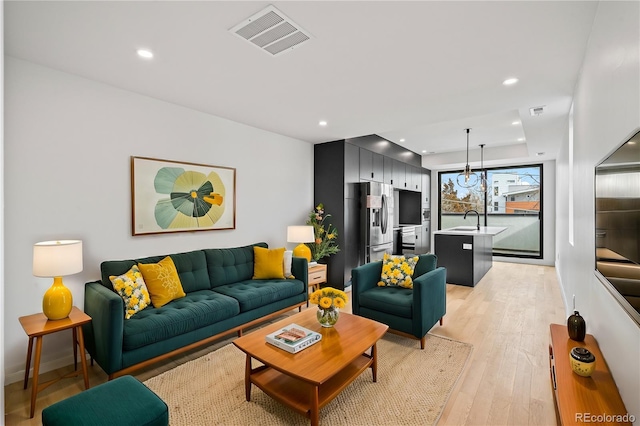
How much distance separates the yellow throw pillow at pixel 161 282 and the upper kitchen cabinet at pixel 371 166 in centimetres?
342

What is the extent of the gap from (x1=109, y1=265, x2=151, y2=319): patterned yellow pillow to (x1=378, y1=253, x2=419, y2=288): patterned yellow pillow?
242 centimetres

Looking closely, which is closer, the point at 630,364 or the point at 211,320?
the point at 630,364

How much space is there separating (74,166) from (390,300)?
127 inches

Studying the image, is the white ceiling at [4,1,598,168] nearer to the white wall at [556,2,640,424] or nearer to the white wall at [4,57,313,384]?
the white wall at [4,57,313,384]

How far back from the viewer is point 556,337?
2139mm

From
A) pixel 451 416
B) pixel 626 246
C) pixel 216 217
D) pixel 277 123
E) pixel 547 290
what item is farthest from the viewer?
pixel 547 290

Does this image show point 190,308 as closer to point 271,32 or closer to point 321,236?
point 271,32

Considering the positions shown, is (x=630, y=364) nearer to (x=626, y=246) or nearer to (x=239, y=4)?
(x=626, y=246)

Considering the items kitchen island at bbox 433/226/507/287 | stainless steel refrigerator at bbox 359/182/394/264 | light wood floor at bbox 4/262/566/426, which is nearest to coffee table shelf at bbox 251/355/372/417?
light wood floor at bbox 4/262/566/426

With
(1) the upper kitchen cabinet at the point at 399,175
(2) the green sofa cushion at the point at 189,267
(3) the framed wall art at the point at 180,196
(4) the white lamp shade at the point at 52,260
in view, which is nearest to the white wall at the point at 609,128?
(4) the white lamp shade at the point at 52,260

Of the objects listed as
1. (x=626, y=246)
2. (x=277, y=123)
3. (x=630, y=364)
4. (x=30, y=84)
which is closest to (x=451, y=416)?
(x=630, y=364)

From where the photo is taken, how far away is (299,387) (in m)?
2.11

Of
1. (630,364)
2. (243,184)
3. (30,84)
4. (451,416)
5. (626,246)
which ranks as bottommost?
(451,416)

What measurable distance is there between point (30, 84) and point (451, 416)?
4080mm
